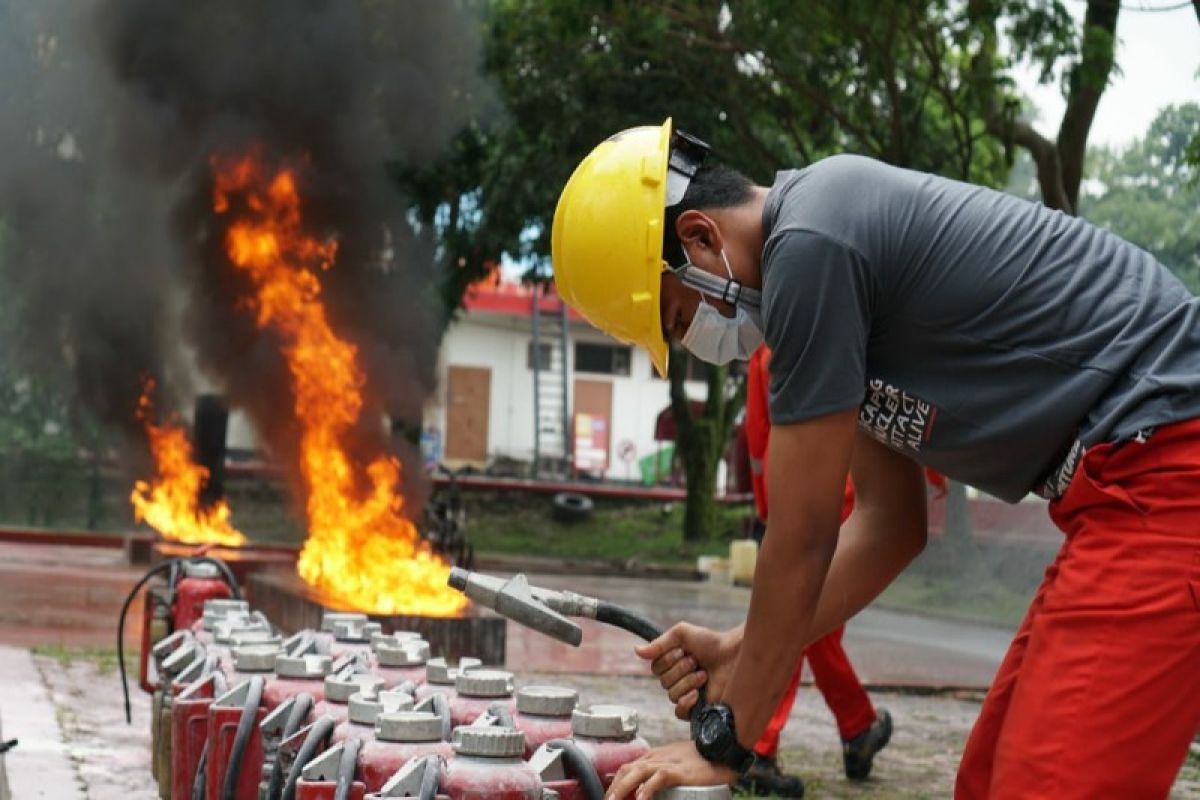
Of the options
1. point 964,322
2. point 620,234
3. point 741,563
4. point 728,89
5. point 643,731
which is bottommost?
point 643,731

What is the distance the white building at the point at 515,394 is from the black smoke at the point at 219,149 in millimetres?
22408

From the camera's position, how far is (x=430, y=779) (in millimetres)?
2584

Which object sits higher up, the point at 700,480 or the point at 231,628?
the point at 700,480

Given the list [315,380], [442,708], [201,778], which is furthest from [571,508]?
[442,708]

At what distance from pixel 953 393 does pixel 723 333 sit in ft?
1.30

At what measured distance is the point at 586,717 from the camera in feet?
9.57

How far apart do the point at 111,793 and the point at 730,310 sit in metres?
3.42

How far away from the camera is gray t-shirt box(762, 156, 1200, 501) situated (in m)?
2.45

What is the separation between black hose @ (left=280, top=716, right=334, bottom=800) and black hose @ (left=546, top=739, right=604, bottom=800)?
48 centimetres

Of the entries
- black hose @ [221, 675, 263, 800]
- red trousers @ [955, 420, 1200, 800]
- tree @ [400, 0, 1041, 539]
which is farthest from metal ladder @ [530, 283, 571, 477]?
red trousers @ [955, 420, 1200, 800]

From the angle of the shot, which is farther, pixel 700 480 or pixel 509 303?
pixel 509 303

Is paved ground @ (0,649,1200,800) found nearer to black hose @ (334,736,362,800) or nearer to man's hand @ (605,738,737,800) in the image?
black hose @ (334,736,362,800)

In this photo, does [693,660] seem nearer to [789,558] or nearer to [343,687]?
[789,558]

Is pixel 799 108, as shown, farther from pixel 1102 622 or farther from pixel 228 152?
pixel 1102 622
